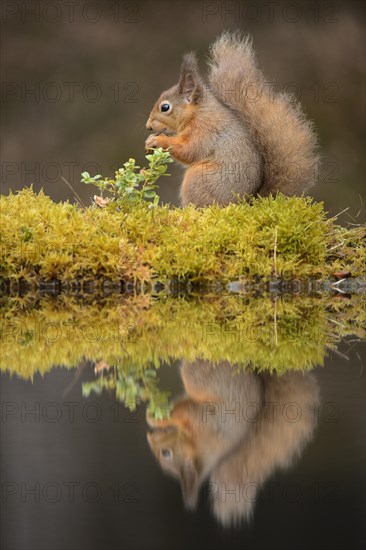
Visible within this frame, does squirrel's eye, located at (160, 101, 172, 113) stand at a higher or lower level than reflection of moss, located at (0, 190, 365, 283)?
higher

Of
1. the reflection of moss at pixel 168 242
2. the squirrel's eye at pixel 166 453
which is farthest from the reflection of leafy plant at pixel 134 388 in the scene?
the reflection of moss at pixel 168 242

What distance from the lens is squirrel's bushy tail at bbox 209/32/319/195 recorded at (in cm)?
630

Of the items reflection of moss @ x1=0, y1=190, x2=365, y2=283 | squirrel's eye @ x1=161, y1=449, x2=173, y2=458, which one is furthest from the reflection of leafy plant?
reflection of moss @ x1=0, y1=190, x2=365, y2=283

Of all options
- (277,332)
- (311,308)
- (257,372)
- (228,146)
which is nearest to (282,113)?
(228,146)

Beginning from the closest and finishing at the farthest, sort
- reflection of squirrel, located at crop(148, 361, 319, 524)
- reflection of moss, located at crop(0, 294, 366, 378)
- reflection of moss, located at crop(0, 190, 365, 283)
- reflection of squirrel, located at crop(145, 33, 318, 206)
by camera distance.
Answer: reflection of squirrel, located at crop(148, 361, 319, 524)
reflection of moss, located at crop(0, 294, 366, 378)
reflection of moss, located at crop(0, 190, 365, 283)
reflection of squirrel, located at crop(145, 33, 318, 206)

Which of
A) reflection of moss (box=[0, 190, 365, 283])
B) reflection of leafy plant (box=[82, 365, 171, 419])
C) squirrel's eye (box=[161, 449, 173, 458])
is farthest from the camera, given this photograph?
reflection of moss (box=[0, 190, 365, 283])

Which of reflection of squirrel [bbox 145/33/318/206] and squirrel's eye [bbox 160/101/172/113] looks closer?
reflection of squirrel [bbox 145/33/318/206]

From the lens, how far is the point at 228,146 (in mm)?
6090

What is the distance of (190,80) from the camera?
6207mm

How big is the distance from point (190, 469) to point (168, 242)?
10.8 ft

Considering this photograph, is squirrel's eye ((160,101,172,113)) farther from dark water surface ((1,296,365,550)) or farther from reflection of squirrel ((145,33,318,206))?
dark water surface ((1,296,365,550))

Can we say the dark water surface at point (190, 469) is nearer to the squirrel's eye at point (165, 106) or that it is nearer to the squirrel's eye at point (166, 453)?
the squirrel's eye at point (166, 453)

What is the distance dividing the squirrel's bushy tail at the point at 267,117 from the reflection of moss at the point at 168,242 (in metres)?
0.48

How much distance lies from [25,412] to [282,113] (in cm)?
441
